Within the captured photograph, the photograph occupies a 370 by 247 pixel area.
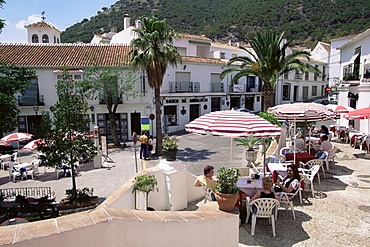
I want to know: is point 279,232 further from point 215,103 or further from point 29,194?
point 215,103

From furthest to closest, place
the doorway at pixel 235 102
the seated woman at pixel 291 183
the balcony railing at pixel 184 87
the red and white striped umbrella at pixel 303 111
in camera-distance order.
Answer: the doorway at pixel 235 102 < the balcony railing at pixel 184 87 < the red and white striped umbrella at pixel 303 111 < the seated woman at pixel 291 183

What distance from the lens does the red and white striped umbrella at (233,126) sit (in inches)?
225

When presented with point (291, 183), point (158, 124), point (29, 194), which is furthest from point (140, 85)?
point (291, 183)

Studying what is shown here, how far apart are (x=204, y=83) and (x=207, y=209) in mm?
25272

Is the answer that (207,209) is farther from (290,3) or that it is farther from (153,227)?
(290,3)

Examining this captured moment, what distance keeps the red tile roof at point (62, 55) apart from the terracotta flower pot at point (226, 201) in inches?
762

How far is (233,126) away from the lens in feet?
19.2

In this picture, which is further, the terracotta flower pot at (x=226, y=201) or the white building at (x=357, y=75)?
the white building at (x=357, y=75)

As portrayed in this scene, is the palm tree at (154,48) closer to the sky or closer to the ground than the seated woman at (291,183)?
closer to the sky

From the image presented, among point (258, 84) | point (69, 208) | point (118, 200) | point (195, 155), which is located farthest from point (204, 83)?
point (118, 200)

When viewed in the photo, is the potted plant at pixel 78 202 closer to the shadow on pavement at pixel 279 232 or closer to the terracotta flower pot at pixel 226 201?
the shadow on pavement at pixel 279 232

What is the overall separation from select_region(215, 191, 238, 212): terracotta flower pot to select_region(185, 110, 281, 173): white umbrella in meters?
1.52

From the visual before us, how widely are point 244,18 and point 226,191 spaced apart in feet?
269

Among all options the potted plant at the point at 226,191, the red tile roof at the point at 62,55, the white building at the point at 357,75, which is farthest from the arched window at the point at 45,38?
the potted plant at the point at 226,191
